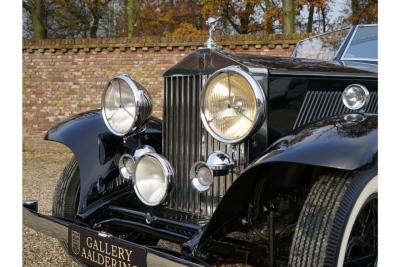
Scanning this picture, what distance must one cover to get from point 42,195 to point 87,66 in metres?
3.83

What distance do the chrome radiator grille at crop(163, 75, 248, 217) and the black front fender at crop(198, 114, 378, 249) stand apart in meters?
0.23

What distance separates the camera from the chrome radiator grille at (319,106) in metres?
2.49

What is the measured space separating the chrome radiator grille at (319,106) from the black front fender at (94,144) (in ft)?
3.31

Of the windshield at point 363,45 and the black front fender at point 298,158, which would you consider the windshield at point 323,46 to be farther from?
the black front fender at point 298,158

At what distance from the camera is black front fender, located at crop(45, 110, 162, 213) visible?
2.99 meters

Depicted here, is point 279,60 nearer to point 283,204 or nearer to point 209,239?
point 283,204

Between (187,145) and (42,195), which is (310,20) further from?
(187,145)

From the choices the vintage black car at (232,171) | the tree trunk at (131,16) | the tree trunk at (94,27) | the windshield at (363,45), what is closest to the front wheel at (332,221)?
the vintage black car at (232,171)

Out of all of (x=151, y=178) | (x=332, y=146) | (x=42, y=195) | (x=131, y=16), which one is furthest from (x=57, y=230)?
(x=131, y=16)

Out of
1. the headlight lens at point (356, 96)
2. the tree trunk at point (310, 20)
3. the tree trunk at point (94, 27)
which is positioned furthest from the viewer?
the tree trunk at point (94, 27)

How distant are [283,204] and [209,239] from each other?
0.46 meters

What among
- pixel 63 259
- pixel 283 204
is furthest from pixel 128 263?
pixel 63 259

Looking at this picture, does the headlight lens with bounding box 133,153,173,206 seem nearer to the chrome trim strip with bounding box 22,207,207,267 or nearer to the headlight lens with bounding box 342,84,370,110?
the chrome trim strip with bounding box 22,207,207,267

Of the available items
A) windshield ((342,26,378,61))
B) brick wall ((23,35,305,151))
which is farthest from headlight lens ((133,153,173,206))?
brick wall ((23,35,305,151))
